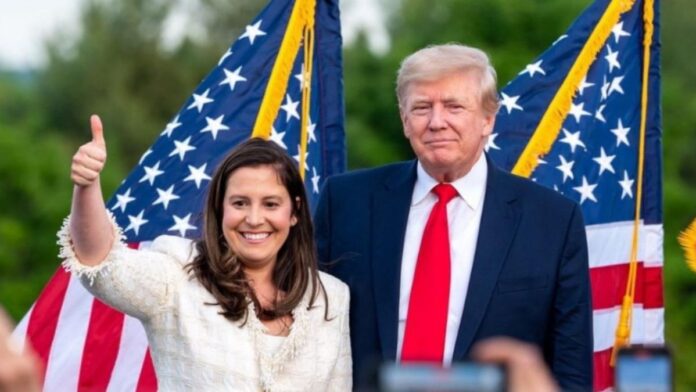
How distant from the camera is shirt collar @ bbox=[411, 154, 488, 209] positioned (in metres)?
5.53

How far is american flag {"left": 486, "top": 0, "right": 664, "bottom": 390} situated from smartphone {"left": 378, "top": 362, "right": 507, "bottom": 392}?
4366 millimetres

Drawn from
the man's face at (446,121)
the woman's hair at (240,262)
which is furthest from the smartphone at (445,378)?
the man's face at (446,121)

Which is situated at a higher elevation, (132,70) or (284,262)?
(132,70)

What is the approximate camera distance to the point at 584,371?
218 inches

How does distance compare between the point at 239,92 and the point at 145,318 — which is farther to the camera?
the point at 239,92

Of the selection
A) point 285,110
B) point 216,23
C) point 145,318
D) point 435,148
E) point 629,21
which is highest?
point 216,23

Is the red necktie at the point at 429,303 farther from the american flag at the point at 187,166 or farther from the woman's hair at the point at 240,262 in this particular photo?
the american flag at the point at 187,166

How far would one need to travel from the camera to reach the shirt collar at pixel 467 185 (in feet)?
18.1

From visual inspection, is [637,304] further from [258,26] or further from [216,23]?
[216,23]

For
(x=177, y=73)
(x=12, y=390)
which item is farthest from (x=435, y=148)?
(x=177, y=73)

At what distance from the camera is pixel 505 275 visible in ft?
17.9

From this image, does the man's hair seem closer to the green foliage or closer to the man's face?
the man's face

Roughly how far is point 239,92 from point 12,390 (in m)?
4.72

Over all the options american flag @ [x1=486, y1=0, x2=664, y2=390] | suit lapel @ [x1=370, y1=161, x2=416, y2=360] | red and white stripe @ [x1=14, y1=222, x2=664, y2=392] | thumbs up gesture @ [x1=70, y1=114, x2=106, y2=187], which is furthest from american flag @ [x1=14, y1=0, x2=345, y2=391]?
thumbs up gesture @ [x1=70, y1=114, x2=106, y2=187]
